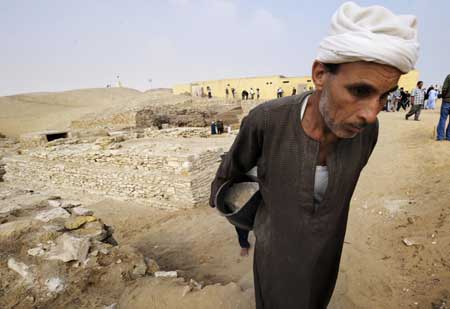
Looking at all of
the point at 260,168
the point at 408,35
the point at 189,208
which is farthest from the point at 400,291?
the point at 189,208

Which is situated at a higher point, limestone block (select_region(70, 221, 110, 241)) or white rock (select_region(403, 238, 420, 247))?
limestone block (select_region(70, 221, 110, 241))

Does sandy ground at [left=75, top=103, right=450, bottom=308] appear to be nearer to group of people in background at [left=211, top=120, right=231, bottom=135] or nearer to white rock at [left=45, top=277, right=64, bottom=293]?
white rock at [left=45, top=277, right=64, bottom=293]

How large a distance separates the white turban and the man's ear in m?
0.04

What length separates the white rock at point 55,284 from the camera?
193cm

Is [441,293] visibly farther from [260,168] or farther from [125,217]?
[125,217]

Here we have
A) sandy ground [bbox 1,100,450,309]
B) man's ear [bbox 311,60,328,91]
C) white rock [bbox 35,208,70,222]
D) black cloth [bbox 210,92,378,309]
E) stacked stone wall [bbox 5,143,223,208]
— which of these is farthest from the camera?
stacked stone wall [bbox 5,143,223,208]

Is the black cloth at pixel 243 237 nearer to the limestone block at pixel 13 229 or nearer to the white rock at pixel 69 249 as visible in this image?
the white rock at pixel 69 249

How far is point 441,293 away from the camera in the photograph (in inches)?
82.1

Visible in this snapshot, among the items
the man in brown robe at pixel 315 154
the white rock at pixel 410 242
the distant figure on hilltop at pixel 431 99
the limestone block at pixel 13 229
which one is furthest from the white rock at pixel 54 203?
the distant figure on hilltop at pixel 431 99

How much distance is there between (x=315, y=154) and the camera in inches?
40.0

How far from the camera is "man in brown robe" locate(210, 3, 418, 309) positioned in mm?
846

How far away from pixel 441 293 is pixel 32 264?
11.4 feet

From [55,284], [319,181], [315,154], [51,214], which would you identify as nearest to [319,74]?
[315,154]

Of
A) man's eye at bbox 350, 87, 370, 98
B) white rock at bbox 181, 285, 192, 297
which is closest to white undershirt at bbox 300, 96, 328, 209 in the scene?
man's eye at bbox 350, 87, 370, 98
